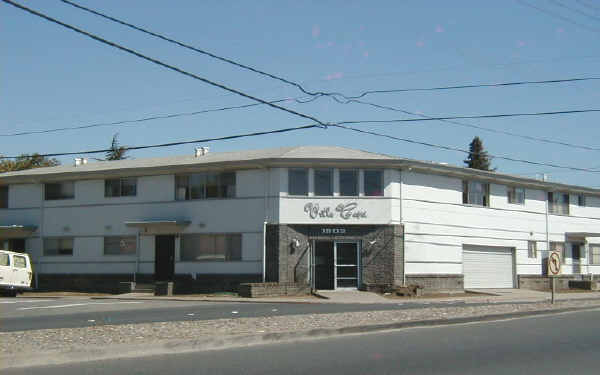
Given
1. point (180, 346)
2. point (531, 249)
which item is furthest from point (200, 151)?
point (180, 346)

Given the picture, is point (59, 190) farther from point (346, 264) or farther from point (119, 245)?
point (346, 264)

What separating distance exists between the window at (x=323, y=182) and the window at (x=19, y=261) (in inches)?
489

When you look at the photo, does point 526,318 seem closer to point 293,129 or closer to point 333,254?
point 293,129

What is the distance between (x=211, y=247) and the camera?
33438 mm

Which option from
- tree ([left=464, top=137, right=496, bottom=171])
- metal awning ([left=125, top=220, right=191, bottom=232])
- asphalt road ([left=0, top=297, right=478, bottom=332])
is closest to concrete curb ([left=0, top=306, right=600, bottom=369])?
A: asphalt road ([left=0, top=297, right=478, bottom=332])

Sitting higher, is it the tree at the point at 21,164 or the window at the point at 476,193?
the tree at the point at 21,164

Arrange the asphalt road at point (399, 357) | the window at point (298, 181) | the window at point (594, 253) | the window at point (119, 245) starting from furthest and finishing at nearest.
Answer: the window at point (594, 253) → the window at point (119, 245) → the window at point (298, 181) → the asphalt road at point (399, 357)

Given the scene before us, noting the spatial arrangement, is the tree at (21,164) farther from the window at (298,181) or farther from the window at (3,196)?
the window at (298,181)

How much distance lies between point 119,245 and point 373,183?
12419mm

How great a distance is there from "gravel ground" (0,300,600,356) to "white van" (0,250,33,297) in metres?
15.8

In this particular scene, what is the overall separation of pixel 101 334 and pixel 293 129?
1138 centimetres

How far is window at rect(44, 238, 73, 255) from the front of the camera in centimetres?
3650

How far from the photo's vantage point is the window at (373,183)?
32.5m

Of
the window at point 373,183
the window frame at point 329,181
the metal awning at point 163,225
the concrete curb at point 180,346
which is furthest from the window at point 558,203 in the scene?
the concrete curb at point 180,346
